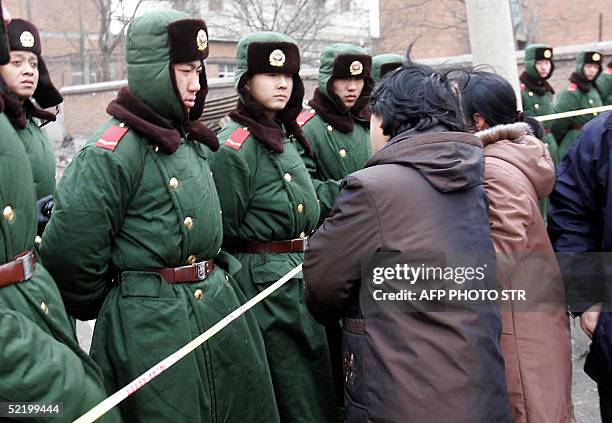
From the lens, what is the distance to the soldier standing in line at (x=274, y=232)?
424cm

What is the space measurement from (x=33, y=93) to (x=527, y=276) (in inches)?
163

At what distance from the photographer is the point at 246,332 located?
3.83 meters

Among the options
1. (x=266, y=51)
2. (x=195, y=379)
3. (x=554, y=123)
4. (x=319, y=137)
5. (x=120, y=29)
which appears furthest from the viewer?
(x=120, y=29)

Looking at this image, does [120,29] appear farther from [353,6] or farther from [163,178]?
[163,178]

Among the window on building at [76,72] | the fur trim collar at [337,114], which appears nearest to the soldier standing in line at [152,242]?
the fur trim collar at [337,114]

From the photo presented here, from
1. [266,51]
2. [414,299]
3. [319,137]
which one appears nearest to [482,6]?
[319,137]

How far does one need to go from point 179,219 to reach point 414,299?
118cm

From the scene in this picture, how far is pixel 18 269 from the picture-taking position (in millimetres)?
2564

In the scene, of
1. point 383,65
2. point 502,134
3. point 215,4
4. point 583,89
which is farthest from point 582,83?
point 215,4

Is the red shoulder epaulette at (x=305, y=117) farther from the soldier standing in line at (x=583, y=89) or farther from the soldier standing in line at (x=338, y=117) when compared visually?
the soldier standing in line at (x=583, y=89)

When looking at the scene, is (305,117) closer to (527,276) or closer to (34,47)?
(34,47)

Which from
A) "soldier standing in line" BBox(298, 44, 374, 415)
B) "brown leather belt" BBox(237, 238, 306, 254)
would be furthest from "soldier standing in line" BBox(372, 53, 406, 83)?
"brown leather belt" BBox(237, 238, 306, 254)

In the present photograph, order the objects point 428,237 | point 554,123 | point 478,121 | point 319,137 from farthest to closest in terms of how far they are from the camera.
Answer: point 554,123, point 319,137, point 478,121, point 428,237

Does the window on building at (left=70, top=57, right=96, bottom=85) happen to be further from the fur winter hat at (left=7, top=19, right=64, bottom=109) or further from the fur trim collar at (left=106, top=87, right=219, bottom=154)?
the fur trim collar at (left=106, top=87, right=219, bottom=154)
